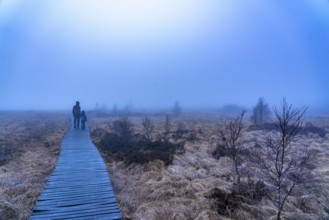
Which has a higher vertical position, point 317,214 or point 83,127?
point 83,127

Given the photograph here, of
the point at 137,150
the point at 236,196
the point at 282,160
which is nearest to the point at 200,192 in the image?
the point at 236,196

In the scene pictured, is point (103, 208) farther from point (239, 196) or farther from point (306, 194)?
point (306, 194)

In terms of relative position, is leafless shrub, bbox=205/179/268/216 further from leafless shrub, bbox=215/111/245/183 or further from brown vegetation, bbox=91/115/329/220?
leafless shrub, bbox=215/111/245/183

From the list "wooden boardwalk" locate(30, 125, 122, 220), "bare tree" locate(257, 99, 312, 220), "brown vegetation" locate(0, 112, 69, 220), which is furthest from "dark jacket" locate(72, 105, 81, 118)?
"bare tree" locate(257, 99, 312, 220)

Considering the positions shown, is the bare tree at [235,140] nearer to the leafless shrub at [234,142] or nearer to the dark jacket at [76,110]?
the leafless shrub at [234,142]

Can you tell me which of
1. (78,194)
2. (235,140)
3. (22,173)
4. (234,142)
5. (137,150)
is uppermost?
(235,140)

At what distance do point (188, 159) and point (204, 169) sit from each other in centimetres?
194

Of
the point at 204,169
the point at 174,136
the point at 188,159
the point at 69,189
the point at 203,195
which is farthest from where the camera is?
the point at 174,136

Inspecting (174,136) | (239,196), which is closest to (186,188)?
(239,196)

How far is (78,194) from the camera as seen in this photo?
26.5ft

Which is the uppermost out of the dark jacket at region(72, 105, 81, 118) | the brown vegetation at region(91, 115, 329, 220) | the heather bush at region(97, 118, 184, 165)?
the dark jacket at region(72, 105, 81, 118)

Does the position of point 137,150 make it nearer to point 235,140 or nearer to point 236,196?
point 235,140

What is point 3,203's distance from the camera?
25.5 feet

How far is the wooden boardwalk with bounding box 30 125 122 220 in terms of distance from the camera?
6.90m
